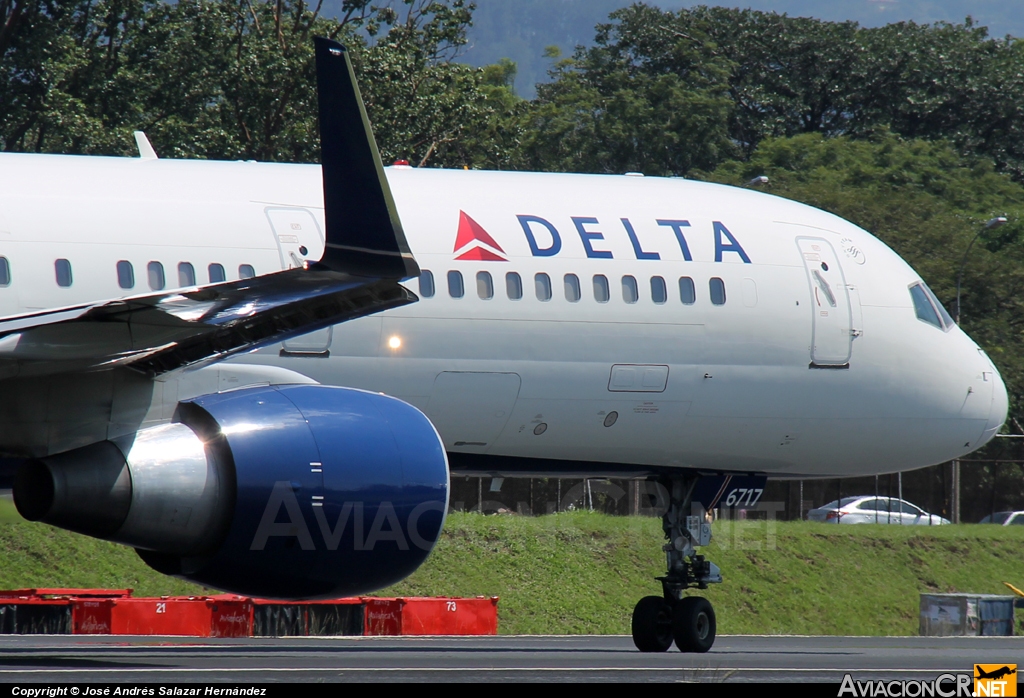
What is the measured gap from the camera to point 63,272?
36.7 ft

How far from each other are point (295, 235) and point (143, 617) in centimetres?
831

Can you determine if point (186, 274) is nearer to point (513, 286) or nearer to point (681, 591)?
point (513, 286)

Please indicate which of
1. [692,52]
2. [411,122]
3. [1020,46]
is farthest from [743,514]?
[1020,46]

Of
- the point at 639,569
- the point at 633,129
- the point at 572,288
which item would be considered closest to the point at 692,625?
the point at 572,288

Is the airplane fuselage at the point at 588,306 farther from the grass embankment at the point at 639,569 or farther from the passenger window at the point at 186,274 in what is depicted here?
the grass embankment at the point at 639,569

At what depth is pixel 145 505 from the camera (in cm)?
883

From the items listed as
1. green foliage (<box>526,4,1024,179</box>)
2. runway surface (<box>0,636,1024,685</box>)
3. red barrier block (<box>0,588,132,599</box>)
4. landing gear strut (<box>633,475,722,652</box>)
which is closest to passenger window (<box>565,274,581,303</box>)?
landing gear strut (<box>633,475,722,652</box>)

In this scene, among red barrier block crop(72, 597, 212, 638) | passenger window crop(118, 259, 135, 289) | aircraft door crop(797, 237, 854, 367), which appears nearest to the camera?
passenger window crop(118, 259, 135, 289)

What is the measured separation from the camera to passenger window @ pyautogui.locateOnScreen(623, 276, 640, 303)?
1341cm

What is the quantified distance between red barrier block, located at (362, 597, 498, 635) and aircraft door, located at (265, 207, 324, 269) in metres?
8.97

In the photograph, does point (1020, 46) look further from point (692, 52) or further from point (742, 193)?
point (742, 193)

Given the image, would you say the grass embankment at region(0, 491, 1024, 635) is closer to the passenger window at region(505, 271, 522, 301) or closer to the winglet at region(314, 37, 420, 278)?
the passenger window at region(505, 271, 522, 301)

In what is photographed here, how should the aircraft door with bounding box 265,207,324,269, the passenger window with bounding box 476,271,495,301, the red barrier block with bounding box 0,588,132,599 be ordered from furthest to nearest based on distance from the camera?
the red barrier block with bounding box 0,588,132,599
the passenger window with bounding box 476,271,495,301
the aircraft door with bounding box 265,207,324,269

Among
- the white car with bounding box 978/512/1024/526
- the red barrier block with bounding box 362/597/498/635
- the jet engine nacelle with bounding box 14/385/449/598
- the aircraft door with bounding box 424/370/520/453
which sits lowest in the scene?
the red barrier block with bounding box 362/597/498/635
